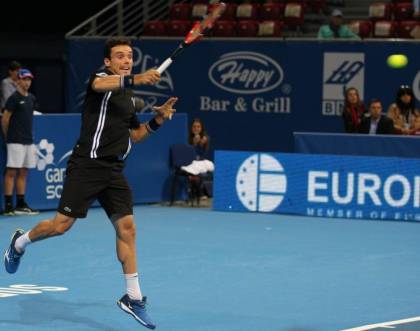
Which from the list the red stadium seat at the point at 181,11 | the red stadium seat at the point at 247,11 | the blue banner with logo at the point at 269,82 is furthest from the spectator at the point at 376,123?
the red stadium seat at the point at 181,11

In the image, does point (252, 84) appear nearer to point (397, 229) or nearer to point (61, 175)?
point (61, 175)

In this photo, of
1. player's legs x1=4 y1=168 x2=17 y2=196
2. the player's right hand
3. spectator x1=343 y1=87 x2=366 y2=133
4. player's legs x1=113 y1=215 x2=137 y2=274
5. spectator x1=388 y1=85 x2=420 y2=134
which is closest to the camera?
the player's right hand

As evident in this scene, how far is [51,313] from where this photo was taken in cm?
906

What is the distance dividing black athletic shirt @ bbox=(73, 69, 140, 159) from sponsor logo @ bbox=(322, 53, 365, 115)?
12253 millimetres

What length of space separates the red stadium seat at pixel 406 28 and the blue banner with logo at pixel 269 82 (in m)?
0.88

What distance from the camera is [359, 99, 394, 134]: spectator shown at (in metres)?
16.8

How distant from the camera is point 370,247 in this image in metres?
13.3

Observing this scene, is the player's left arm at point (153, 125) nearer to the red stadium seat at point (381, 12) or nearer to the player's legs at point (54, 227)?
the player's legs at point (54, 227)

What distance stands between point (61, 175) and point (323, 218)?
3.82 metres

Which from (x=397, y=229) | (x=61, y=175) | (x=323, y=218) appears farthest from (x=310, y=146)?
(x=61, y=175)

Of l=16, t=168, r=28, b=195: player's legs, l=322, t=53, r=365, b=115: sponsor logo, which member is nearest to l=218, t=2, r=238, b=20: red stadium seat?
l=322, t=53, r=365, b=115: sponsor logo

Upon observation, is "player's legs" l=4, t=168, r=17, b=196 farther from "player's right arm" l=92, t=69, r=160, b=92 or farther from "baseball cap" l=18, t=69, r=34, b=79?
"player's right arm" l=92, t=69, r=160, b=92

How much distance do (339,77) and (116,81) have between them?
1280 centimetres

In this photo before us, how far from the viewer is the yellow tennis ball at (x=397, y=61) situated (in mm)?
19734
